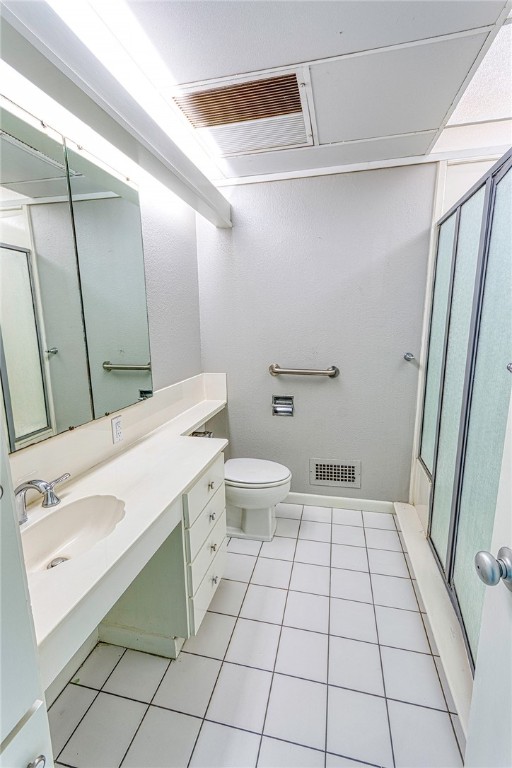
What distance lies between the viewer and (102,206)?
1466 millimetres

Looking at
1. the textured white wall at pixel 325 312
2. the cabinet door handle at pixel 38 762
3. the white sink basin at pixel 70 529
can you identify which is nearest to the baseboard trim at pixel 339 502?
the textured white wall at pixel 325 312

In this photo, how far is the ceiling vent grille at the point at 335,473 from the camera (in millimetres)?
2381

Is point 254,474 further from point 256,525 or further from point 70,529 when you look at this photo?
point 70,529

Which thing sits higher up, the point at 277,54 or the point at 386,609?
the point at 277,54

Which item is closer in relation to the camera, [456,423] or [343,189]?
[456,423]

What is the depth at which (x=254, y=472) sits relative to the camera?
6.88ft

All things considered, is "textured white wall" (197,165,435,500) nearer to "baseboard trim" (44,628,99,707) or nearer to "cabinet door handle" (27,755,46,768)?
"baseboard trim" (44,628,99,707)

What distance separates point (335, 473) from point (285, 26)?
2270 mm

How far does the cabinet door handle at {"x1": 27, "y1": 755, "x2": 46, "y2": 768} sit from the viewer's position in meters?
0.50

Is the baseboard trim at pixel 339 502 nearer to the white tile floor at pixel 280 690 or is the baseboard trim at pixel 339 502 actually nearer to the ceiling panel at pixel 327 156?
the white tile floor at pixel 280 690

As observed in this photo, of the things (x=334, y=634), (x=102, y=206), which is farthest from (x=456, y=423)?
(x=102, y=206)

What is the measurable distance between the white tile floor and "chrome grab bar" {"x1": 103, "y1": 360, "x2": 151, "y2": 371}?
119 cm

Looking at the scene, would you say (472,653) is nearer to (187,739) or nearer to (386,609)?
(386,609)

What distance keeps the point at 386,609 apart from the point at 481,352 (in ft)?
4.09
